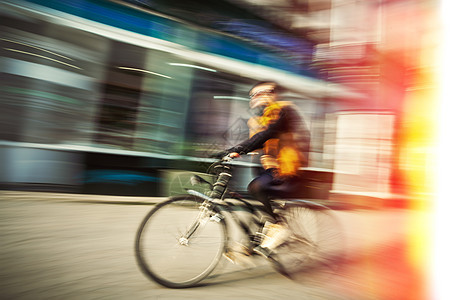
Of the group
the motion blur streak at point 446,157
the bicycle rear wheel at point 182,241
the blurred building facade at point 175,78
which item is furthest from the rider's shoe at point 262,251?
the motion blur streak at point 446,157

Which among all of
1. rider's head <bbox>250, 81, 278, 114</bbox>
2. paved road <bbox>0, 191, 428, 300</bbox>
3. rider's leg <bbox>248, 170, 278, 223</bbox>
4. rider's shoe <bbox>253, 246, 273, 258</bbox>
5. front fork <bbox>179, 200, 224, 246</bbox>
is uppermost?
rider's head <bbox>250, 81, 278, 114</bbox>

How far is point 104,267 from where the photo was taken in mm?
3068

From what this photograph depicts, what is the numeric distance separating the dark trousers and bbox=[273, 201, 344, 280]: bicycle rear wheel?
173 mm

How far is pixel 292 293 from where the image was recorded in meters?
2.95

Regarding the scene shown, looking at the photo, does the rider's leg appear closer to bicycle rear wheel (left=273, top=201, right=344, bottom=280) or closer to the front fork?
bicycle rear wheel (left=273, top=201, right=344, bottom=280)

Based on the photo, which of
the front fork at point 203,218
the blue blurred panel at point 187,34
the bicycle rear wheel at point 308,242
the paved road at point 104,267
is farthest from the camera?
the blue blurred panel at point 187,34

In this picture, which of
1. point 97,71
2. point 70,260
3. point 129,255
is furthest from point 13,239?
point 97,71

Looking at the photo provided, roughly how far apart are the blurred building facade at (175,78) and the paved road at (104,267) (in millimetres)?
1075

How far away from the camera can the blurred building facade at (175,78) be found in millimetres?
5762

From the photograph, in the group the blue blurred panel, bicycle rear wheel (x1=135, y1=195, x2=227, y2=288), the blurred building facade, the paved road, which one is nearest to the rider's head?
the blurred building facade

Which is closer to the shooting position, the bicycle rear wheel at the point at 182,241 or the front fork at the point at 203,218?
the bicycle rear wheel at the point at 182,241

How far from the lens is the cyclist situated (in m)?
3.10

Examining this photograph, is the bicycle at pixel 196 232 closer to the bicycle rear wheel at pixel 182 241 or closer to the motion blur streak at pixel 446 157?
the bicycle rear wheel at pixel 182 241

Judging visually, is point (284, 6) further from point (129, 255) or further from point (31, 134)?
point (129, 255)
